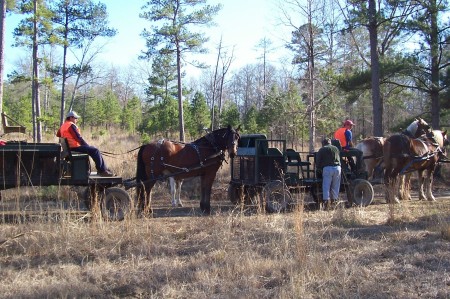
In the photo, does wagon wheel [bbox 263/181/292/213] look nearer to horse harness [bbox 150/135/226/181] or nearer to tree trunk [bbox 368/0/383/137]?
horse harness [bbox 150/135/226/181]

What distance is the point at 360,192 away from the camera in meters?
12.1

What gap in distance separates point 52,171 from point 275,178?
5.09 metres

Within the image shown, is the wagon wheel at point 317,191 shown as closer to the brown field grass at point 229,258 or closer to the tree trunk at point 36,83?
the brown field grass at point 229,258

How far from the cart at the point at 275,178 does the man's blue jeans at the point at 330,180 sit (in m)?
0.48

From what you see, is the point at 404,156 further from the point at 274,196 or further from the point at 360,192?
the point at 274,196

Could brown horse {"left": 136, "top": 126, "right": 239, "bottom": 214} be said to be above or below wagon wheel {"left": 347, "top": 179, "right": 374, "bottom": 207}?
above

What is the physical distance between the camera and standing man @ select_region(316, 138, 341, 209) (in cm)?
1106

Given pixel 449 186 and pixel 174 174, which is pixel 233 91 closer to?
pixel 449 186

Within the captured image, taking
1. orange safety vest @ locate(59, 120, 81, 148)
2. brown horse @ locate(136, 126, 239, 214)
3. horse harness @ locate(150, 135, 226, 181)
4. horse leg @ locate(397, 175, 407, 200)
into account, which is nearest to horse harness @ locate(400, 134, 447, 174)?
horse leg @ locate(397, 175, 407, 200)

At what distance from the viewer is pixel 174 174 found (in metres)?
10.9

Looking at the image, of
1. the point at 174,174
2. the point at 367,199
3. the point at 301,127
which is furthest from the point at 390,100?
the point at 174,174

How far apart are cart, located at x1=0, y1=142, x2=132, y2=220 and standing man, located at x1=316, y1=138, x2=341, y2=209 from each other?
451 centimetres

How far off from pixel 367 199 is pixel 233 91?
5535 centimetres

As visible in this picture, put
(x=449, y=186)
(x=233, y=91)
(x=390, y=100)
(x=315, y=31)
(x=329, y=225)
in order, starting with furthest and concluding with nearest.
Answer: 1. (x=233, y=91)
2. (x=390, y=100)
3. (x=315, y=31)
4. (x=449, y=186)
5. (x=329, y=225)
